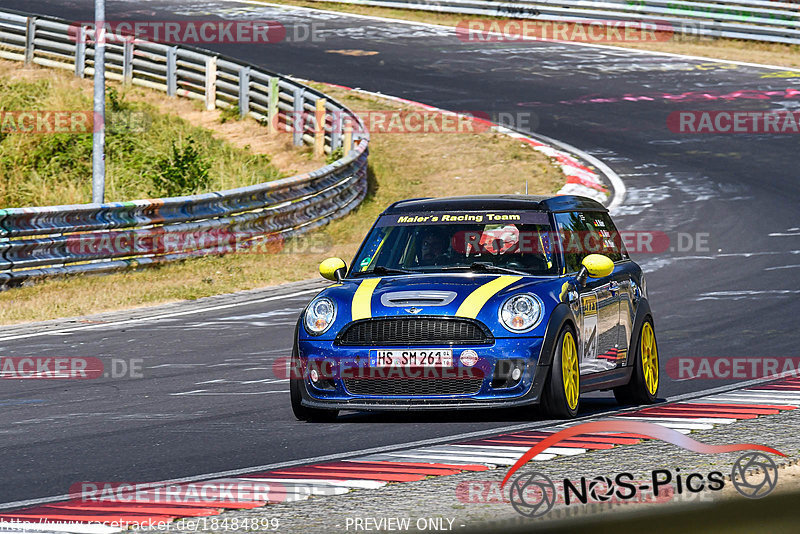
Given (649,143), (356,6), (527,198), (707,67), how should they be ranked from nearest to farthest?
1. (527,198)
2. (649,143)
3. (707,67)
4. (356,6)

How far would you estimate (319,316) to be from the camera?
8.99 meters

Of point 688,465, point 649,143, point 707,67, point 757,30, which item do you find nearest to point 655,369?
point 688,465

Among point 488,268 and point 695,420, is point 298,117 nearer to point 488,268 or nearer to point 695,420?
point 488,268

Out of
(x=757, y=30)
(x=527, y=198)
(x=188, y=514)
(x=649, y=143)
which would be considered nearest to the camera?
(x=188, y=514)

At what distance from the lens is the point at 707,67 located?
116ft

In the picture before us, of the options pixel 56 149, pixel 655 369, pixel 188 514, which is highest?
pixel 188 514

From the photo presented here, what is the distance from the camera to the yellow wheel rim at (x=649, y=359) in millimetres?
10125

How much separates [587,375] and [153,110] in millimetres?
23616

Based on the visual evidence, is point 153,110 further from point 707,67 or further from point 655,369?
point 655,369

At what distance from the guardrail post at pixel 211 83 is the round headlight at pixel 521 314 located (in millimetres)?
23198

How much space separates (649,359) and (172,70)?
2383cm

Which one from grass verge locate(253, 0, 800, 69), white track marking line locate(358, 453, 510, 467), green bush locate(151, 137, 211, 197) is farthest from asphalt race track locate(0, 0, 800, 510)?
green bush locate(151, 137, 211, 197)

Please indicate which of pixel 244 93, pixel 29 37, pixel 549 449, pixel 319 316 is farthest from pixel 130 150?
pixel 549 449

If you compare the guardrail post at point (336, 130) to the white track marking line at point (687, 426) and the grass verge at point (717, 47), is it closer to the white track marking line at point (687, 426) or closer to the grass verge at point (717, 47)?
the grass verge at point (717, 47)
